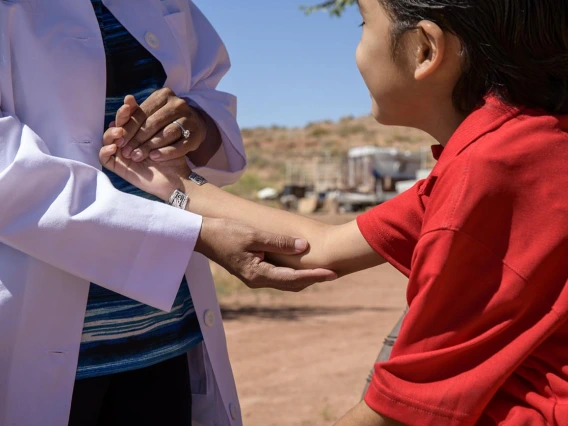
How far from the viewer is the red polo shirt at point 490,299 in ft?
4.58

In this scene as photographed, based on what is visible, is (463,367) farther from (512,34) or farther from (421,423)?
(512,34)

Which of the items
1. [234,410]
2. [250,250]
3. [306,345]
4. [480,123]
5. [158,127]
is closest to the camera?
[480,123]

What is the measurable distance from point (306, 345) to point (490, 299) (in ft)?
21.2

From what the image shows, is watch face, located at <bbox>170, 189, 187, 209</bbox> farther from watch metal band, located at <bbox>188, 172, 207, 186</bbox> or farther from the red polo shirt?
the red polo shirt

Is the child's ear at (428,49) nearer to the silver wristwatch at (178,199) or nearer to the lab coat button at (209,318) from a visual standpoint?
the silver wristwatch at (178,199)

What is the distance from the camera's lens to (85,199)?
185 centimetres

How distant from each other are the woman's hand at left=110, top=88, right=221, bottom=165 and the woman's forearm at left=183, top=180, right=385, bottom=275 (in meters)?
0.10

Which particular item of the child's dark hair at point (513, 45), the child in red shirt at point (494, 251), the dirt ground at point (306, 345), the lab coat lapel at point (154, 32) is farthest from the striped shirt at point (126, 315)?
the dirt ground at point (306, 345)

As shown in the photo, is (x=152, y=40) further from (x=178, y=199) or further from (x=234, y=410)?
(x=234, y=410)

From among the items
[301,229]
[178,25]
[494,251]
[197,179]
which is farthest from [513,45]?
[178,25]

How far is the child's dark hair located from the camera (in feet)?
5.00

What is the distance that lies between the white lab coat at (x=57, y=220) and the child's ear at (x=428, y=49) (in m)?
0.65

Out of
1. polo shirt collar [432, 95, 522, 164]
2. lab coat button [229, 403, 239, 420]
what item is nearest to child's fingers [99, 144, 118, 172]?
lab coat button [229, 403, 239, 420]

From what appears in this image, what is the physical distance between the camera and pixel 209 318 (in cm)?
218
